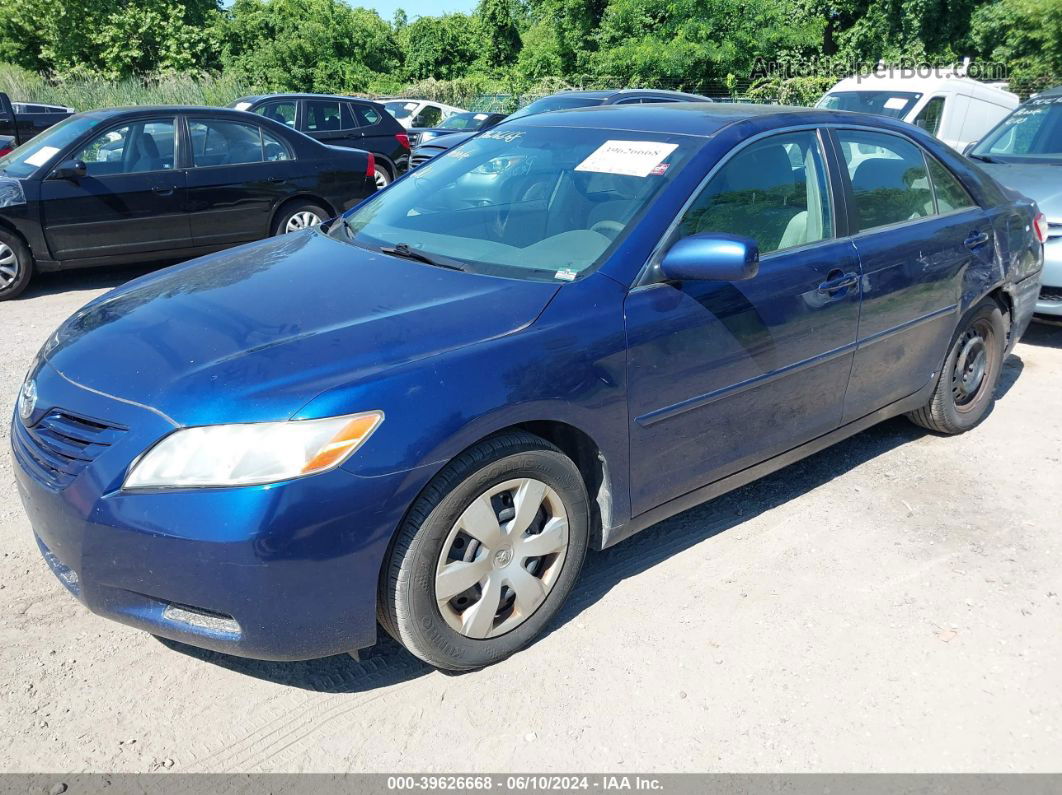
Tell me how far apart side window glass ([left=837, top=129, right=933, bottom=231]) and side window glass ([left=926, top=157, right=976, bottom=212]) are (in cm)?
7

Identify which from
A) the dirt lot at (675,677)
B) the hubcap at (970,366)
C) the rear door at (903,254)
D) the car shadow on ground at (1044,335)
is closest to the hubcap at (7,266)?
the dirt lot at (675,677)

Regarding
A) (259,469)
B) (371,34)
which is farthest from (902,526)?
(371,34)

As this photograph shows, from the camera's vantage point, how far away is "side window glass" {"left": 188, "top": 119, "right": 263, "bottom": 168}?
8227 millimetres

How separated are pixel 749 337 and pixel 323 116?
1085 cm

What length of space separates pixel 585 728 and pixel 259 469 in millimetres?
1229

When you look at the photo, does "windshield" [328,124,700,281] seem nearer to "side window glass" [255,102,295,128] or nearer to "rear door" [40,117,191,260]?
"rear door" [40,117,191,260]

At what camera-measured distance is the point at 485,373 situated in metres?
2.75

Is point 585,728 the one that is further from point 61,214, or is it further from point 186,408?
point 61,214

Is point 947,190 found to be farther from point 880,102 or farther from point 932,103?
point 932,103

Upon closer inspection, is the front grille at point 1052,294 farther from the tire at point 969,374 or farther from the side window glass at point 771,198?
the side window glass at point 771,198

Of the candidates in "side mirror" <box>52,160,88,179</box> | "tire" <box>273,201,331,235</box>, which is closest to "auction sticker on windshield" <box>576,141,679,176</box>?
"tire" <box>273,201,331,235</box>

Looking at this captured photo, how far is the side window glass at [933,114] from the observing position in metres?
11.7

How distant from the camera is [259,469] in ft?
8.03

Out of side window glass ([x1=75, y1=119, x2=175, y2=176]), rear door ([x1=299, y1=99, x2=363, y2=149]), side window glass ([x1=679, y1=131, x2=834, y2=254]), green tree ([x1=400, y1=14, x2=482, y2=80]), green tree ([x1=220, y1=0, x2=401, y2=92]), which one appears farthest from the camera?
green tree ([x1=400, y1=14, x2=482, y2=80])
